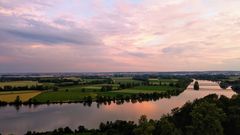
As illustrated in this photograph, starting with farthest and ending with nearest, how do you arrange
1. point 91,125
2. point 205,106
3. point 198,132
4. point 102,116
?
point 102,116
point 91,125
point 205,106
point 198,132

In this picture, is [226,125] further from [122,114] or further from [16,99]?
[16,99]

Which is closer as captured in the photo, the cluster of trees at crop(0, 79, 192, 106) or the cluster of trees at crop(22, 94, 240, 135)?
the cluster of trees at crop(22, 94, 240, 135)

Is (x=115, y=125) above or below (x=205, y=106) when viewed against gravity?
below

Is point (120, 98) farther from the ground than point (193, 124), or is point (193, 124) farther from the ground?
point (193, 124)

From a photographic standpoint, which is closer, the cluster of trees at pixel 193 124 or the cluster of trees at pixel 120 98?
the cluster of trees at pixel 193 124

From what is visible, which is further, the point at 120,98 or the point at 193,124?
the point at 120,98

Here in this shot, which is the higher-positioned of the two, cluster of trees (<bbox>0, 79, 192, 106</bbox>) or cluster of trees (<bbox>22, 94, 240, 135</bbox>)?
cluster of trees (<bbox>22, 94, 240, 135</bbox>)

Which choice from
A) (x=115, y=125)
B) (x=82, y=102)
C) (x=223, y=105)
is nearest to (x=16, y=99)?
(x=82, y=102)

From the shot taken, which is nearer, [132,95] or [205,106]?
[205,106]

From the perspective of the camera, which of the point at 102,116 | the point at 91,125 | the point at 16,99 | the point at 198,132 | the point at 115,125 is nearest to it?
the point at 198,132

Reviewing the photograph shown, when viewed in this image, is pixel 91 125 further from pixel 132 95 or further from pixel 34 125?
pixel 132 95

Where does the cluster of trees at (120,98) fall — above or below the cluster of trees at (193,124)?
below
